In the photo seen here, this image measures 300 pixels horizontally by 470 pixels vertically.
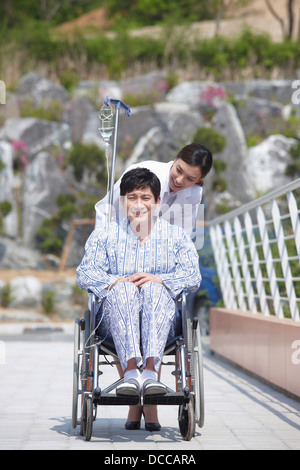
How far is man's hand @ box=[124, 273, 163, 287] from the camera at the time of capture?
3.88 meters

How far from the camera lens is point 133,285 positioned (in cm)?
385

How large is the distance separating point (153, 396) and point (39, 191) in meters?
20.9

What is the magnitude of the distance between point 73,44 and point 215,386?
27854 mm

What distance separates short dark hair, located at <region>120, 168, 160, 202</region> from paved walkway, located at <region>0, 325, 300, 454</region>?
1250mm

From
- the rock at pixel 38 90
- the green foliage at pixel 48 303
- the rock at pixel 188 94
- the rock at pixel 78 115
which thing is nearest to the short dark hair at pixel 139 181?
the green foliage at pixel 48 303

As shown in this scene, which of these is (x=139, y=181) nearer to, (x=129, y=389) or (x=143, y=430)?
(x=129, y=389)

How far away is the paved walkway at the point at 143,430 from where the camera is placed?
12.3 feet

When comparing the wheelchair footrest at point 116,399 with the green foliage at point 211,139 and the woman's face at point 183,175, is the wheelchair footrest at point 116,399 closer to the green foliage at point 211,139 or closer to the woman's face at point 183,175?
the woman's face at point 183,175

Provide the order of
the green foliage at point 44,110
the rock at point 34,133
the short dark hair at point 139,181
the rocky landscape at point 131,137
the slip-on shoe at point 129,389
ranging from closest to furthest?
the slip-on shoe at point 129,389 → the short dark hair at point 139,181 → the rocky landscape at point 131,137 → the rock at point 34,133 → the green foliage at point 44,110

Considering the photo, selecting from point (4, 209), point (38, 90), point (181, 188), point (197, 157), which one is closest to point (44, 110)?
point (38, 90)

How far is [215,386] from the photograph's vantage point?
624 cm

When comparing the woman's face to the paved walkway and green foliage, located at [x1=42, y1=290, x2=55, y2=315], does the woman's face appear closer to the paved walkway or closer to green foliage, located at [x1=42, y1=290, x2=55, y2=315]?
the paved walkway

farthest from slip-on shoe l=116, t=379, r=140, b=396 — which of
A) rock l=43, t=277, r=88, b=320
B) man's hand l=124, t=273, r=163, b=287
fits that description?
rock l=43, t=277, r=88, b=320
